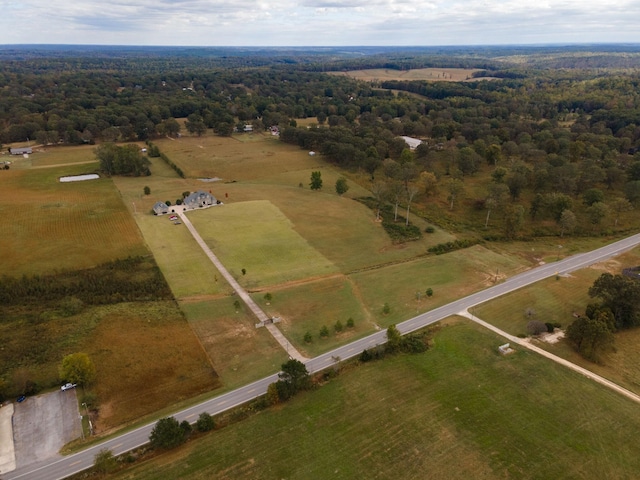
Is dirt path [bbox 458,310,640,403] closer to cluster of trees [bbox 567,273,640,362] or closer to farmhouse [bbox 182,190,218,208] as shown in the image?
cluster of trees [bbox 567,273,640,362]

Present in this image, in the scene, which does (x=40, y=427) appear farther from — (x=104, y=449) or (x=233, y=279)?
(x=233, y=279)

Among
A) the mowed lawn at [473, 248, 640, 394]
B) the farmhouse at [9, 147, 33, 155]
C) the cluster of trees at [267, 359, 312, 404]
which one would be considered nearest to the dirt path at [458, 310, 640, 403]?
the mowed lawn at [473, 248, 640, 394]

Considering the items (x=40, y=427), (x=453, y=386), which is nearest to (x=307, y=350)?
(x=453, y=386)

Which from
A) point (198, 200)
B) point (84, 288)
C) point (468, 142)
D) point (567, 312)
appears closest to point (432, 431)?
point (567, 312)

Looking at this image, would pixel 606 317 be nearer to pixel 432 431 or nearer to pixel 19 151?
pixel 432 431

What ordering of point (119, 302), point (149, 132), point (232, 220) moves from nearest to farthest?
point (119, 302), point (232, 220), point (149, 132)
